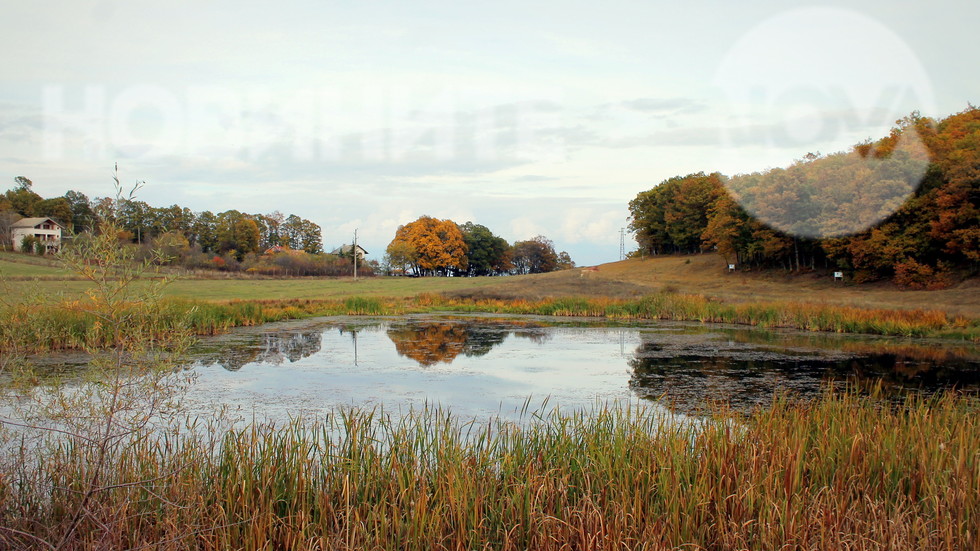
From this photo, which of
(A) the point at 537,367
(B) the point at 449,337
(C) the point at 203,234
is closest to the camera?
(A) the point at 537,367

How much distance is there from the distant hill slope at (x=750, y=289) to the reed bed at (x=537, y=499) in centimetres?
2068

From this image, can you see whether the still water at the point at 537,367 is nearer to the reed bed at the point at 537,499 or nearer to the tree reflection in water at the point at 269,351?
the tree reflection in water at the point at 269,351

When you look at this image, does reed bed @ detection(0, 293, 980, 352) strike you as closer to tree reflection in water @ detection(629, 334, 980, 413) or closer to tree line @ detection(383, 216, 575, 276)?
tree reflection in water @ detection(629, 334, 980, 413)

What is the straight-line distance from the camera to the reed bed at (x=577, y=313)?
16.8 metres

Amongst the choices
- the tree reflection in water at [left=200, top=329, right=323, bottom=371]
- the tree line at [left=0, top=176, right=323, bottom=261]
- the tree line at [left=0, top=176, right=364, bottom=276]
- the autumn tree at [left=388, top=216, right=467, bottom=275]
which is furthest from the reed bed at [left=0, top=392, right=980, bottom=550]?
the autumn tree at [left=388, top=216, right=467, bottom=275]

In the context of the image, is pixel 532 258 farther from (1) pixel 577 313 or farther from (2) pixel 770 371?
(2) pixel 770 371

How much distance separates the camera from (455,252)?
81.4 metres

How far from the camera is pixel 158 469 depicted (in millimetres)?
5539

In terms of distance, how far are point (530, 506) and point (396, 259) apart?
76188mm

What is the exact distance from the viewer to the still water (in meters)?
11.2

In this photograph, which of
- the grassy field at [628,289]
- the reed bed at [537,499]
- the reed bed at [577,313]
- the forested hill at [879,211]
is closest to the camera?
the reed bed at [537,499]

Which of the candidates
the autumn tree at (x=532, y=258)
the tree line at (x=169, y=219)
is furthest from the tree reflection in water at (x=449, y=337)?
the autumn tree at (x=532, y=258)

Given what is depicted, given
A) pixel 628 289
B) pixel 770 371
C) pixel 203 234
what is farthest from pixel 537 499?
pixel 203 234

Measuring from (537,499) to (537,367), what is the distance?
1051cm
